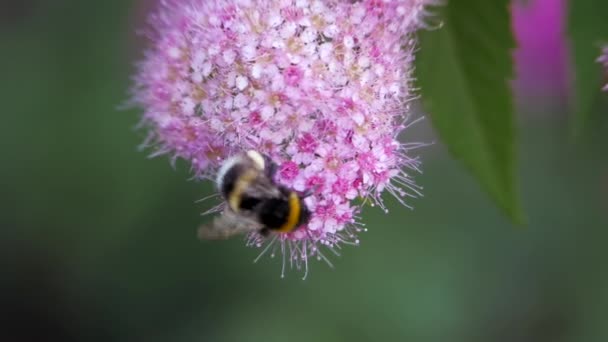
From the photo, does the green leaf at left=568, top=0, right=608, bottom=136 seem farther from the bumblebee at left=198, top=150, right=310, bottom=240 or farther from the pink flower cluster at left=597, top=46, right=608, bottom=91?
the bumblebee at left=198, top=150, right=310, bottom=240

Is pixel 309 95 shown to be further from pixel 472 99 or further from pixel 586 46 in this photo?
pixel 586 46

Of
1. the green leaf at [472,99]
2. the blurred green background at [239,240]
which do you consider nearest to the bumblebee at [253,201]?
the green leaf at [472,99]

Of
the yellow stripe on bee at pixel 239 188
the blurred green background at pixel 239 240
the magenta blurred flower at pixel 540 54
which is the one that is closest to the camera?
the yellow stripe on bee at pixel 239 188

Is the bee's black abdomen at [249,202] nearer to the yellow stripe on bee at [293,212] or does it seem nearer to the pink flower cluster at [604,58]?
the yellow stripe on bee at [293,212]

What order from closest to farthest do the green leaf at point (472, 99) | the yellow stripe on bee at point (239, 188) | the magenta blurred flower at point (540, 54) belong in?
the yellow stripe on bee at point (239, 188) < the green leaf at point (472, 99) < the magenta blurred flower at point (540, 54)

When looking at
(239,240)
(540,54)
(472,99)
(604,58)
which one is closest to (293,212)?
(472,99)

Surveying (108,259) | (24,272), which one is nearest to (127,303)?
(108,259)
